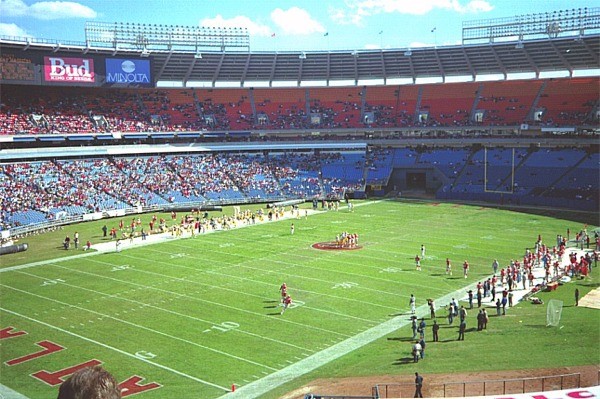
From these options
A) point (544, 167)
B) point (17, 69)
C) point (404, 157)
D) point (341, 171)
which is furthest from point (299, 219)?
point (17, 69)

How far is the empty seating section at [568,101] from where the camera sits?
190 ft

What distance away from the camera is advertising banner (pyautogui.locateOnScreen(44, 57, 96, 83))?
2165 inches

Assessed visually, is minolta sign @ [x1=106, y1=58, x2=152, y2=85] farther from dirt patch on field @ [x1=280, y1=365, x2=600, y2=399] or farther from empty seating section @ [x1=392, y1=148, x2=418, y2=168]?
dirt patch on field @ [x1=280, y1=365, x2=600, y2=399]

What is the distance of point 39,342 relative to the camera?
824 inches

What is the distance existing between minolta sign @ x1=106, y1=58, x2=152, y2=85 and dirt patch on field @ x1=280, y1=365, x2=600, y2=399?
49.4 meters

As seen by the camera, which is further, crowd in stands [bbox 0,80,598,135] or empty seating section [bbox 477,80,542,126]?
empty seating section [bbox 477,80,542,126]

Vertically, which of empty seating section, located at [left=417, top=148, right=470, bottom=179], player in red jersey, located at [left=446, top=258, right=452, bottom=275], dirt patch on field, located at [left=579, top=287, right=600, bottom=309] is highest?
empty seating section, located at [left=417, top=148, right=470, bottom=179]

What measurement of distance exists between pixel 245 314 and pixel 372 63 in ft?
Result: 163

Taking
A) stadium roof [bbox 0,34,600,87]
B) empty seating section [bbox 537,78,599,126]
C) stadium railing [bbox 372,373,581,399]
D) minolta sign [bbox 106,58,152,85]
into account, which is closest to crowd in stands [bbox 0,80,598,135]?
empty seating section [bbox 537,78,599,126]

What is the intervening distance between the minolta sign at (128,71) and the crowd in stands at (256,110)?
3024 mm

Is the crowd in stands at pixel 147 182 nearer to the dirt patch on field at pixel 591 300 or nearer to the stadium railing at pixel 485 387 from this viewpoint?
the stadium railing at pixel 485 387

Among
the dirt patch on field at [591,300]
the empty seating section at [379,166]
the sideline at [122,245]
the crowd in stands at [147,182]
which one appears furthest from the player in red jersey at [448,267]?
the empty seating section at [379,166]

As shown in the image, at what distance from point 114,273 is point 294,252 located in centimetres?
994

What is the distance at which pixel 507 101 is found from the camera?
208ft
